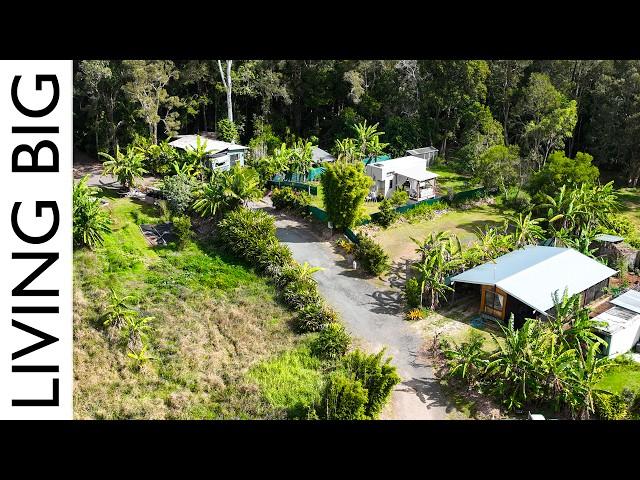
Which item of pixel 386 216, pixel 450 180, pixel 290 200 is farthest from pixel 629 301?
pixel 450 180

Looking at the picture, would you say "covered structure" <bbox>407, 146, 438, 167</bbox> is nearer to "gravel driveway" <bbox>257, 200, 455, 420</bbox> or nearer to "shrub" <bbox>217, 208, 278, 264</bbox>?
"gravel driveway" <bbox>257, 200, 455, 420</bbox>

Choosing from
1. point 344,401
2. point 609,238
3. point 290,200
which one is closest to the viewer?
point 344,401

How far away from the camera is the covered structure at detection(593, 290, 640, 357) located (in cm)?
2186

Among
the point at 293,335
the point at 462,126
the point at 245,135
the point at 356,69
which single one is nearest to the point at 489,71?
the point at 462,126

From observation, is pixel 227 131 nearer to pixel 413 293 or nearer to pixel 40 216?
pixel 413 293

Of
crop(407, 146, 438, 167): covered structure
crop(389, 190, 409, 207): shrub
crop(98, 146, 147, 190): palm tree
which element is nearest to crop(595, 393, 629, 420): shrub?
crop(389, 190, 409, 207): shrub

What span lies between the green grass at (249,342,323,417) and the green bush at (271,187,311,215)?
514 inches

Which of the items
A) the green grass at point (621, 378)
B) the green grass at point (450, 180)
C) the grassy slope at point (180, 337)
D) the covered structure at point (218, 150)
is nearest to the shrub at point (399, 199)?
the green grass at point (450, 180)

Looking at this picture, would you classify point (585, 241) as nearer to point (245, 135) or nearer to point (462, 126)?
point (462, 126)

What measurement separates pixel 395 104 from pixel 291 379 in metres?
30.8

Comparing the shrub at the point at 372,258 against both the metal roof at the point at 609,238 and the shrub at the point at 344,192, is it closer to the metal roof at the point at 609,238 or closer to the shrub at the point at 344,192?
the shrub at the point at 344,192

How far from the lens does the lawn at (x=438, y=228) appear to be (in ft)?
102

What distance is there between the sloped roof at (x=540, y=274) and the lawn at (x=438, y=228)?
5.00 m

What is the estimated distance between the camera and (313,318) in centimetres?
2366
